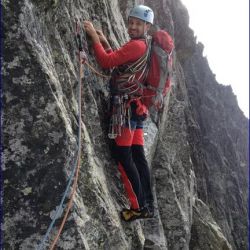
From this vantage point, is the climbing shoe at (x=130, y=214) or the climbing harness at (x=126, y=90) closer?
the climbing shoe at (x=130, y=214)

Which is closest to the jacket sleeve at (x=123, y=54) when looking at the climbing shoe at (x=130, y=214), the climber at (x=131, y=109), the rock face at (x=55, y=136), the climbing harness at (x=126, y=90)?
the climber at (x=131, y=109)

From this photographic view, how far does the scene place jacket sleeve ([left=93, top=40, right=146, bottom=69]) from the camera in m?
6.90

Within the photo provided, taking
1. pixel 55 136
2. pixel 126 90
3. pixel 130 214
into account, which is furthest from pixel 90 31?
pixel 130 214

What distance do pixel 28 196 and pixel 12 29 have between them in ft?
6.24

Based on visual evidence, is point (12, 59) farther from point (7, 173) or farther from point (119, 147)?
point (119, 147)

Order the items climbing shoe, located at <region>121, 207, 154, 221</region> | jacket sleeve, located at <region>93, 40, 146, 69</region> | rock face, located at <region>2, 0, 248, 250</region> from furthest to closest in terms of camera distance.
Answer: jacket sleeve, located at <region>93, 40, 146, 69</region>, climbing shoe, located at <region>121, 207, 154, 221</region>, rock face, located at <region>2, 0, 248, 250</region>

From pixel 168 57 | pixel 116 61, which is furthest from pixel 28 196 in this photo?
pixel 168 57

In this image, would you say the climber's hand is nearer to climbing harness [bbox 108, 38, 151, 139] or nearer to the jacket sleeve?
the jacket sleeve

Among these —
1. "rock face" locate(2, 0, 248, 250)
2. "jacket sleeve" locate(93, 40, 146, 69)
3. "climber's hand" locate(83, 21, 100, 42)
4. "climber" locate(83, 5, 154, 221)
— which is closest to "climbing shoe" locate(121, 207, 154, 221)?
"climber" locate(83, 5, 154, 221)

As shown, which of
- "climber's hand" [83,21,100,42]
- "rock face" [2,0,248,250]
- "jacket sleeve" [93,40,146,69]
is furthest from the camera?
"climber's hand" [83,21,100,42]

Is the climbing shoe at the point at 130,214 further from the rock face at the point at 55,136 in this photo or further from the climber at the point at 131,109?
the rock face at the point at 55,136

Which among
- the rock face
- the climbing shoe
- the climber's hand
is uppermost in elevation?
the climber's hand

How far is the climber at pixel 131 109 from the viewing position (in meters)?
6.95

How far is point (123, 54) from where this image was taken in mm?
6906
